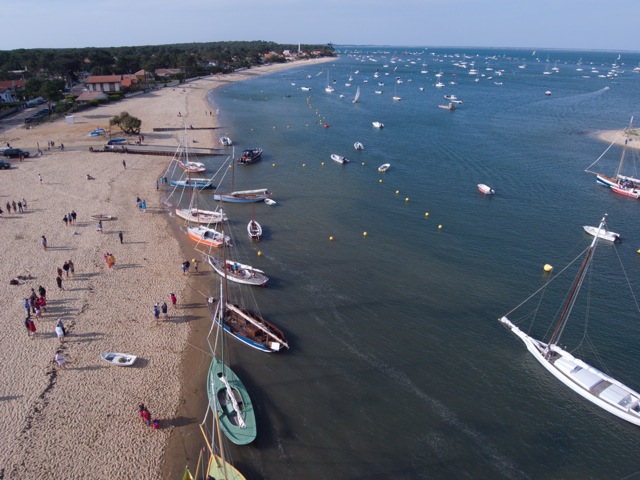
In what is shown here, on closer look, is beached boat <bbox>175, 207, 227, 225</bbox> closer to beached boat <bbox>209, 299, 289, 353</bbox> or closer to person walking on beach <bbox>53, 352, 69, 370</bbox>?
beached boat <bbox>209, 299, 289, 353</bbox>

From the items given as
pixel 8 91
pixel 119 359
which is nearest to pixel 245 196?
pixel 119 359

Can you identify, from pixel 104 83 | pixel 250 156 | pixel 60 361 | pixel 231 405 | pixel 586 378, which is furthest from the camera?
pixel 104 83

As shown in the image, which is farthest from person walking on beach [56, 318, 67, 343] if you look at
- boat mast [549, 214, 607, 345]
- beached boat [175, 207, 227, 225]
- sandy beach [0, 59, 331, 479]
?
boat mast [549, 214, 607, 345]

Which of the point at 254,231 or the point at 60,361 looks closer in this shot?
the point at 60,361

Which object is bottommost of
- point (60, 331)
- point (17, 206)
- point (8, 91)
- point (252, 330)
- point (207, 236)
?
point (252, 330)

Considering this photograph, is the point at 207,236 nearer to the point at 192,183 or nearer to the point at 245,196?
the point at 245,196

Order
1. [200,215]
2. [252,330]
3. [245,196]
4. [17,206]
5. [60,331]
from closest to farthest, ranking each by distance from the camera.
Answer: [60,331] < [252,330] < [17,206] < [200,215] < [245,196]

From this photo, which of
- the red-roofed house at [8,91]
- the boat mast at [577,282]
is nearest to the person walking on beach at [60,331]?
the boat mast at [577,282]
